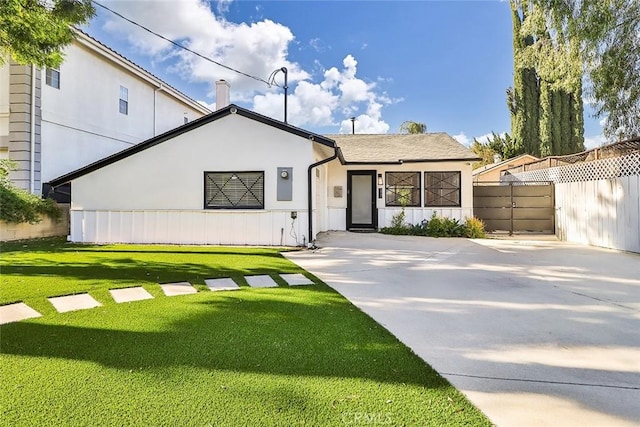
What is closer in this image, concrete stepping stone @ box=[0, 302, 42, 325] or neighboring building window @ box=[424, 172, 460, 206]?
concrete stepping stone @ box=[0, 302, 42, 325]

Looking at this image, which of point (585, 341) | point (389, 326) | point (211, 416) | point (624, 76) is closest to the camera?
point (211, 416)

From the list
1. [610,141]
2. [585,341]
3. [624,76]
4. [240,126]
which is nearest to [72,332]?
[585,341]

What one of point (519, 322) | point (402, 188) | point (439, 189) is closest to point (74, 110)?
point (402, 188)

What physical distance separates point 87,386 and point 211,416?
37.9 inches

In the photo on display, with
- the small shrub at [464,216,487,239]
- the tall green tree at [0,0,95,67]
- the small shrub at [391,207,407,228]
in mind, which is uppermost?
the tall green tree at [0,0,95,67]

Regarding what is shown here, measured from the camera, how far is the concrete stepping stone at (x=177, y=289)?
465 cm

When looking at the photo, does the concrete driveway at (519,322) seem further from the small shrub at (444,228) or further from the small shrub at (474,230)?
the small shrub at (444,228)

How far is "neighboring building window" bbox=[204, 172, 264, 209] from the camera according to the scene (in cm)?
971

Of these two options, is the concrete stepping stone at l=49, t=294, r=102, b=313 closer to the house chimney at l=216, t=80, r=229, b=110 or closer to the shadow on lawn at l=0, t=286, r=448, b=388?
the shadow on lawn at l=0, t=286, r=448, b=388

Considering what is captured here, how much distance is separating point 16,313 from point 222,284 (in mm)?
2326

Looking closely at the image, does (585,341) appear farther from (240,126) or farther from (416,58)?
(416,58)

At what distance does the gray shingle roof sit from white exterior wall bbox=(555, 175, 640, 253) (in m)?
3.11

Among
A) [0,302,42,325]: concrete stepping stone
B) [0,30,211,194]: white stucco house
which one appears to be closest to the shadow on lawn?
[0,302,42,325]: concrete stepping stone

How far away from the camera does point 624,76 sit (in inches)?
314
